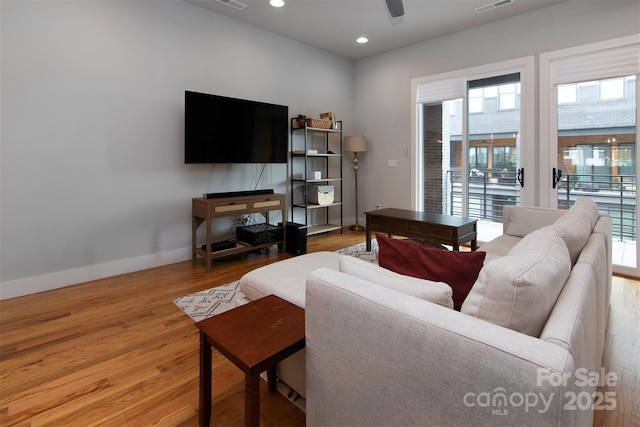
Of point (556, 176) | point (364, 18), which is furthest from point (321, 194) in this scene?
point (556, 176)

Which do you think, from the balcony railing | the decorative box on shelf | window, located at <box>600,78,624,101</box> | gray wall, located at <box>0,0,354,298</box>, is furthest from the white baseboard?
window, located at <box>600,78,624,101</box>

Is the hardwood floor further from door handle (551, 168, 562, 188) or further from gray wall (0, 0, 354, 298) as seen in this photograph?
door handle (551, 168, 562, 188)

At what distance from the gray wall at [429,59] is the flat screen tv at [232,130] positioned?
1.81m

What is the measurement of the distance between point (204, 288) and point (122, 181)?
4.55ft

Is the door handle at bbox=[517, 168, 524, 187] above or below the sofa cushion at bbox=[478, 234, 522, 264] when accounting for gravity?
above

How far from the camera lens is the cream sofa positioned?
709 mm

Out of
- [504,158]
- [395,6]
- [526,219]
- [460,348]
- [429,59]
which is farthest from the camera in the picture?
[429,59]

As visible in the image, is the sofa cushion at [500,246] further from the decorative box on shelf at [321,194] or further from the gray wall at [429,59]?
the decorative box on shelf at [321,194]

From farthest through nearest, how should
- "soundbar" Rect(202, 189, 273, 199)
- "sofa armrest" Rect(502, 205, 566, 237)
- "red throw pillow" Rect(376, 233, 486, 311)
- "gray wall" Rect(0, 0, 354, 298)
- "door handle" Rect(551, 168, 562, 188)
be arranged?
1. "door handle" Rect(551, 168, 562, 188)
2. "soundbar" Rect(202, 189, 273, 199)
3. "sofa armrest" Rect(502, 205, 566, 237)
4. "gray wall" Rect(0, 0, 354, 298)
5. "red throw pillow" Rect(376, 233, 486, 311)

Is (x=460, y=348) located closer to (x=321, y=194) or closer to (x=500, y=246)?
(x=500, y=246)

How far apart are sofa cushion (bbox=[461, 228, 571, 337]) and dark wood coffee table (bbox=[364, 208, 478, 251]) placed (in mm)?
2217

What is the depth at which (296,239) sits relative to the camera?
409cm

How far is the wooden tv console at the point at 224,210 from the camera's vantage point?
11.2 feet

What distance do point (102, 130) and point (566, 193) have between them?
4.89 metres
